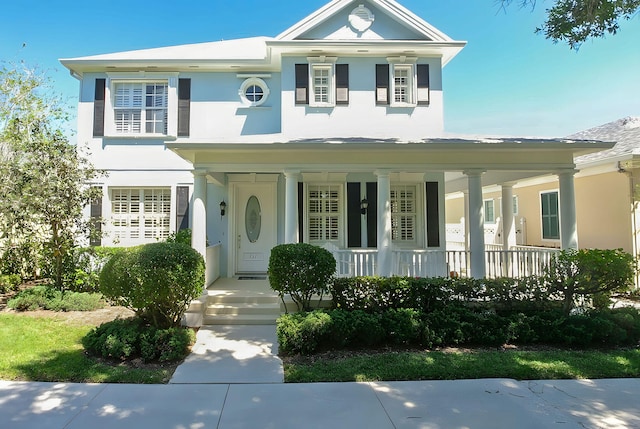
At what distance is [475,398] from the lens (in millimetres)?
3875

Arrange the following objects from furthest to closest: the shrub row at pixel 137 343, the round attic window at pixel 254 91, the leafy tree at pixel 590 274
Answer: the round attic window at pixel 254 91 < the leafy tree at pixel 590 274 < the shrub row at pixel 137 343

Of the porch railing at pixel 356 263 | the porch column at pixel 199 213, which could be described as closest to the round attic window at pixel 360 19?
the porch column at pixel 199 213

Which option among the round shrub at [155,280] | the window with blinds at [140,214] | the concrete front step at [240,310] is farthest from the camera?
the window with blinds at [140,214]

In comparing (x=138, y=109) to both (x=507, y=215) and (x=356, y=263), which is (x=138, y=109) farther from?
(x=507, y=215)

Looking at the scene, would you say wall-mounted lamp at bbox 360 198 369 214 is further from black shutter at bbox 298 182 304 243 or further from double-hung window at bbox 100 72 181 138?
double-hung window at bbox 100 72 181 138

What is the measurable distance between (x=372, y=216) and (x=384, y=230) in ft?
7.73

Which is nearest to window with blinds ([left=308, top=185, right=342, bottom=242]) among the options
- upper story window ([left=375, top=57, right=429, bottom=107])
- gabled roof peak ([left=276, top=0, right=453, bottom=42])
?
upper story window ([left=375, top=57, right=429, bottom=107])

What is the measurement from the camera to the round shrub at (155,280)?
17.1 ft

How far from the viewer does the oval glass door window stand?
9.82 m

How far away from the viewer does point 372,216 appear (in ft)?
31.3

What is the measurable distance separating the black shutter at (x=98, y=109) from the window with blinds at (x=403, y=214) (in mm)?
8664

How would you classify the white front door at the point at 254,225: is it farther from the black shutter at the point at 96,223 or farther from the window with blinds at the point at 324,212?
the black shutter at the point at 96,223

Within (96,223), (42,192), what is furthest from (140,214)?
(42,192)

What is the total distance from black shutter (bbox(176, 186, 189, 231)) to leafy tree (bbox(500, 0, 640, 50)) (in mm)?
8584
